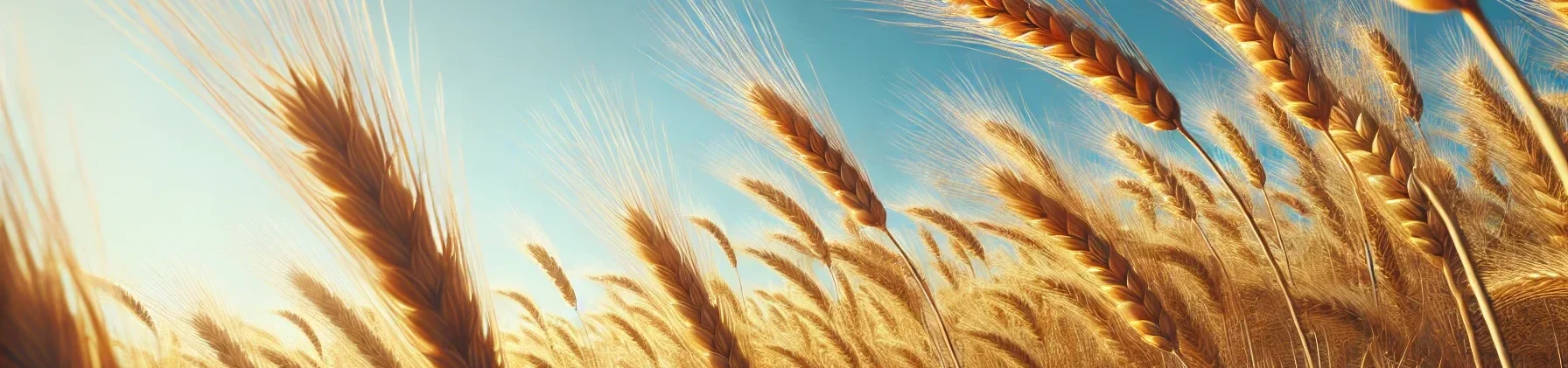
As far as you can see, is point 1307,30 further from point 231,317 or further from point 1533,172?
point 231,317

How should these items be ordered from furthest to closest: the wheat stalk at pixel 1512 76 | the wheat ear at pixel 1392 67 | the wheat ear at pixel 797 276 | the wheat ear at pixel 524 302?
the wheat ear at pixel 524 302, the wheat ear at pixel 797 276, the wheat ear at pixel 1392 67, the wheat stalk at pixel 1512 76

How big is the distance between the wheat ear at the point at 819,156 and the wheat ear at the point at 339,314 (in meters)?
1.55

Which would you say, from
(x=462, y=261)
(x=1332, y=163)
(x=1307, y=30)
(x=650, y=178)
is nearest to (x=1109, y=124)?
(x=1332, y=163)

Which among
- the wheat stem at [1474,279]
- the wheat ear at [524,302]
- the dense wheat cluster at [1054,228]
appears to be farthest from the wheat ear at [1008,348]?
the wheat ear at [524,302]

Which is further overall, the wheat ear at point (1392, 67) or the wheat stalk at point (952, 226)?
the wheat stalk at point (952, 226)

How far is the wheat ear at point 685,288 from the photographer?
4.80 feet

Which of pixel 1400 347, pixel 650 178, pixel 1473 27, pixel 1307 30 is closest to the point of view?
pixel 1473 27

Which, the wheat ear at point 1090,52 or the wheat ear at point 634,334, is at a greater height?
the wheat ear at point 1090,52

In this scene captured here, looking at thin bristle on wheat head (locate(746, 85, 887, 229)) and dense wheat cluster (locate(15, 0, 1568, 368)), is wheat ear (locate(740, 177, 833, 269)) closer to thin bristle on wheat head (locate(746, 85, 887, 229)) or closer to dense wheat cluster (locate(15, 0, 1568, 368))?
dense wheat cluster (locate(15, 0, 1568, 368))

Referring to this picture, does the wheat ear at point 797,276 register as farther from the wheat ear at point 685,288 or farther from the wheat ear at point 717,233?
the wheat ear at point 685,288

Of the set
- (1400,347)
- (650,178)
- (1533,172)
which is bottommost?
(1400,347)

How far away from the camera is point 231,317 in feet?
7.55

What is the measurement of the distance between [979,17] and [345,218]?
4.14 ft

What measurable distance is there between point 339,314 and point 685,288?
1.86 m
